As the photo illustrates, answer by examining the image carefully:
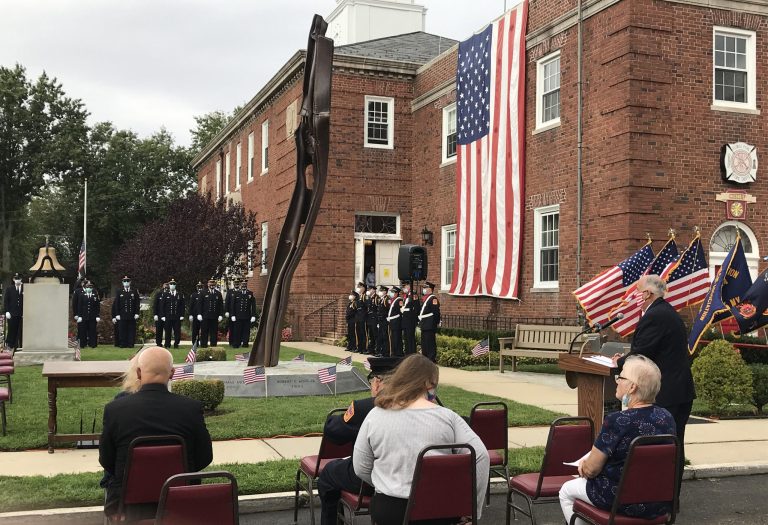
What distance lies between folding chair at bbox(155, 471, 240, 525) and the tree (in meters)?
27.3

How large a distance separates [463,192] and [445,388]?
411 inches

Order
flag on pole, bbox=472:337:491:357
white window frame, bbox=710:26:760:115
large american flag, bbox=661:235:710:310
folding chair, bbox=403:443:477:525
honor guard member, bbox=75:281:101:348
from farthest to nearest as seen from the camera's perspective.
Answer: honor guard member, bbox=75:281:101:348, white window frame, bbox=710:26:760:115, flag on pole, bbox=472:337:491:357, large american flag, bbox=661:235:710:310, folding chair, bbox=403:443:477:525

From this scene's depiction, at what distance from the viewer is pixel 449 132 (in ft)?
84.3

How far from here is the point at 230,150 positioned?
41.7m

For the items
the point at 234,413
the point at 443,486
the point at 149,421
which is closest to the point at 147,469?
the point at 149,421

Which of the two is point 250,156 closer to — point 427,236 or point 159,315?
point 427,236

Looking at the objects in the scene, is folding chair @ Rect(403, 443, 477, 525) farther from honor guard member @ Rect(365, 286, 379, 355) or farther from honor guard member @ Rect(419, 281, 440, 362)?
honor guard member @ Rect(365, 286, 379, 355)

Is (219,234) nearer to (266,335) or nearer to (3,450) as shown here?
(266,335)

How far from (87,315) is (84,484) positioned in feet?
58.3

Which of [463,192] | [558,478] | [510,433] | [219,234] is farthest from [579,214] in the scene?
[219,234]

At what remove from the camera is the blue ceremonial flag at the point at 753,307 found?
44.1 feet

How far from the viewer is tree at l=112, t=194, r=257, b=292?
31.0 m

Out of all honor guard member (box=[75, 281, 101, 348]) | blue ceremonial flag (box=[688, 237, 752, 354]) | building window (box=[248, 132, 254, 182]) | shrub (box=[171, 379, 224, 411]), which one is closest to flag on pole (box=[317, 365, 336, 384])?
shrub (box=[171, 379, 224, 411])

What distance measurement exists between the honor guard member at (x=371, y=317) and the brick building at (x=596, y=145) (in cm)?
265
